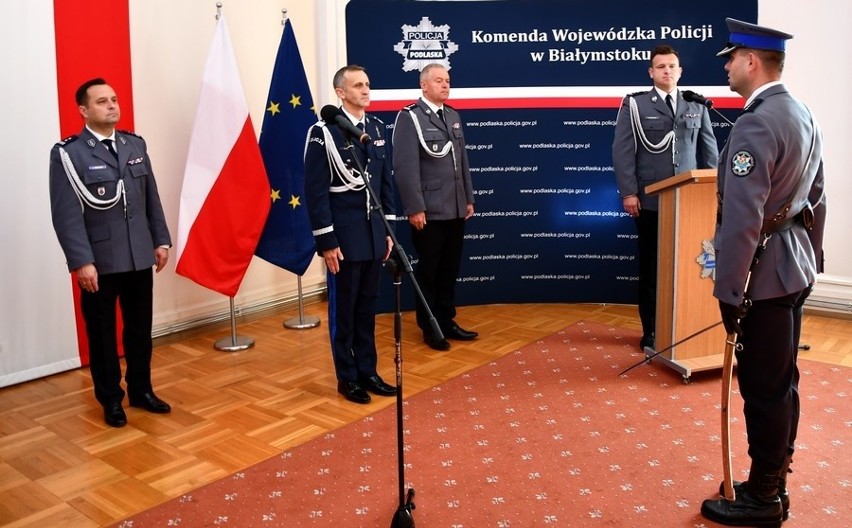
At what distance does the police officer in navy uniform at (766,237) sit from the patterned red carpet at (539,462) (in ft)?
1.10

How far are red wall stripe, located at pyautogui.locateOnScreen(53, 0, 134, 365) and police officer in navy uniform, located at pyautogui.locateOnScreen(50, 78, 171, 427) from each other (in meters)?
0.83

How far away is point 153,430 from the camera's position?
3.54 meters

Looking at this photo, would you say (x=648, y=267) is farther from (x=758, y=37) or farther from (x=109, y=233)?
(x=109, y=233)

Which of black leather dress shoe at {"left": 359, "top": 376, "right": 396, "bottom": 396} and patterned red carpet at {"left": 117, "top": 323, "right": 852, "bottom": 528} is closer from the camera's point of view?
patterned red carpet at {"left": 117, "top": 323, "right": 852, "bottom": 528}

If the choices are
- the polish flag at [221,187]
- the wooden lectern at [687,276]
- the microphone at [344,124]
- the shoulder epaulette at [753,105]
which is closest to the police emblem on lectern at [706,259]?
the wooden lectern at [687,276]

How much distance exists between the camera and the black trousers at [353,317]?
12.5 feet

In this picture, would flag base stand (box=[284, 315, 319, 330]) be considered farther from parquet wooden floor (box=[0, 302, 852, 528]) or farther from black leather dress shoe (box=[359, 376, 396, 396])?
black leather dress shoe (box=[359, 376, 396, 396])

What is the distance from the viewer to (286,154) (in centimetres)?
500

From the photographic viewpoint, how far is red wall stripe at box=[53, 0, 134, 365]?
4.33m

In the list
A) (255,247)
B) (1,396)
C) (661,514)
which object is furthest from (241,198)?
(661,514)

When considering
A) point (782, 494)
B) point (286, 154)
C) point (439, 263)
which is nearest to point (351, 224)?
point (439, 263)

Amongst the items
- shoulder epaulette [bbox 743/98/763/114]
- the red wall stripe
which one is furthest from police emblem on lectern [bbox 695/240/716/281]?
the red wall stripe

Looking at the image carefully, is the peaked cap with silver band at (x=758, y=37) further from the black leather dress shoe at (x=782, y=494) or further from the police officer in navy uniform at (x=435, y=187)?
the police officer in navy uniform at (x=435, y=187)

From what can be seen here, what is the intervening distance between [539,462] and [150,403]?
1.88m
